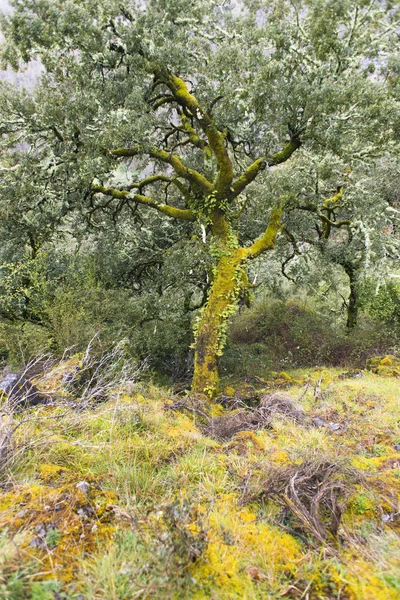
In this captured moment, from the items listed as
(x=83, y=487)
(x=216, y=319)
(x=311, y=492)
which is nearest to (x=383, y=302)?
(x=216, y=319)

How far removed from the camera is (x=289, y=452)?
3428 mm

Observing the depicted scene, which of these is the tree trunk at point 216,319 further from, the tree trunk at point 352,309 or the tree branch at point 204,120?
the tree trunk at point 352,309

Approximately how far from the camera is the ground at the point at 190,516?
182 centimetres

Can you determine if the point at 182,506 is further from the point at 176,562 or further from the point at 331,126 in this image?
the point at 331,126

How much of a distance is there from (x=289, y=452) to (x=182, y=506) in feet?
5.06

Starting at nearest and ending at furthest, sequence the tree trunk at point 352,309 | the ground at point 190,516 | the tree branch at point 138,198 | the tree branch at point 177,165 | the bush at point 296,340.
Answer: the ground at point 190,516
the tree branch at point 177,165
the tree branch at point 138,198
the bush at point 296,340
the tree trunk at point 352,309

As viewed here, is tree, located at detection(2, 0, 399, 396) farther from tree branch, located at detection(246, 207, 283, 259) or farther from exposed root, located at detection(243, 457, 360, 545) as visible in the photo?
exposed root, located at detection(243, 457, 360, 545)

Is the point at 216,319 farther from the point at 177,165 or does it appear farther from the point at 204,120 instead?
the point at 204,120

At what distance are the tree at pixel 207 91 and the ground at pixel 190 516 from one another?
15.4 feet

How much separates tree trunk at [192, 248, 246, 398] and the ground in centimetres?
403

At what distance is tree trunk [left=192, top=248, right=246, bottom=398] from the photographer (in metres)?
8.16

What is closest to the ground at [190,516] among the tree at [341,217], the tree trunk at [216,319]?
the tree trunk at [216,319]

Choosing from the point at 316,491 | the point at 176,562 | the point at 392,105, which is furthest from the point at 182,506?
the point at 392,105

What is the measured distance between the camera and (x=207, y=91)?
7973mm
